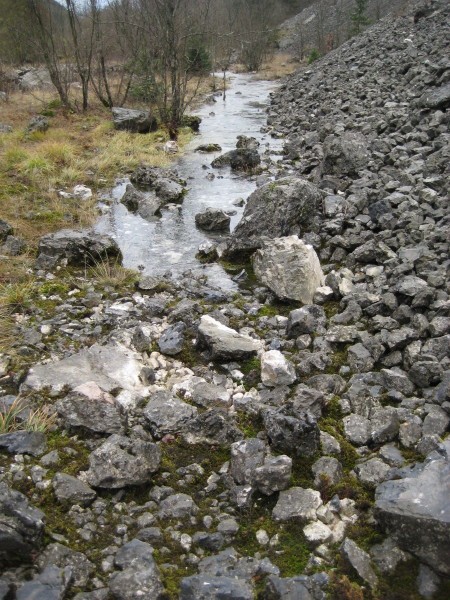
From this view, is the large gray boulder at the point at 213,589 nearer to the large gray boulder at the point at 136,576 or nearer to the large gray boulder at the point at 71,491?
the large gray boulder at the point at 136,576

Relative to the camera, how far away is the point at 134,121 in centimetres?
1489

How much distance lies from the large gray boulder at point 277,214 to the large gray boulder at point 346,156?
4.83 feet

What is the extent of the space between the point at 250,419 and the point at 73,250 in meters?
3.83

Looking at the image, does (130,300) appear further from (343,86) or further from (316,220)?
(343,86)

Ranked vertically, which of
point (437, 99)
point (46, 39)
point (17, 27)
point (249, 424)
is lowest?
point (249, 424)

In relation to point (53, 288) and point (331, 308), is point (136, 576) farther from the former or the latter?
point (53, 288)

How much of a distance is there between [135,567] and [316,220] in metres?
5.48

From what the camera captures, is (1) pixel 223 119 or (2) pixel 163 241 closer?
(2) pixel 163 241

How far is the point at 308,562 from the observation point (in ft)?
8.35

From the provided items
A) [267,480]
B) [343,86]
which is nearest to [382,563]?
[267,480]

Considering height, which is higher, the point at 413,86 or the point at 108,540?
the point at 413,86

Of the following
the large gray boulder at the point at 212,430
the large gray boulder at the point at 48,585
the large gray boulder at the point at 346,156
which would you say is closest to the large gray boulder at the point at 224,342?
the large gray boulder at the point at 212,430

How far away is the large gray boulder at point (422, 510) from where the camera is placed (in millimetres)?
2365

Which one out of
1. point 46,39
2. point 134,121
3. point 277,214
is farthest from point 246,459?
point 46,39
